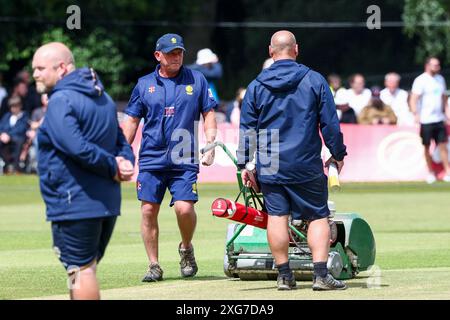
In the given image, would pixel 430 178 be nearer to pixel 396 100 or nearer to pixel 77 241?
pixel 396 100

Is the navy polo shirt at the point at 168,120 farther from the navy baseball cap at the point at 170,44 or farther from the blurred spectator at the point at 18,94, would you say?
the blurred spectator at the point at 18,94

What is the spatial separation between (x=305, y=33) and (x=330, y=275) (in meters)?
38.1

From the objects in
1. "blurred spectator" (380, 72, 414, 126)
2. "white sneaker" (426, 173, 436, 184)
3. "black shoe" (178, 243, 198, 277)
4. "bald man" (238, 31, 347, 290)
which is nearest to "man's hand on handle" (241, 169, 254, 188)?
"bald man" (238, 31, 347, 290)

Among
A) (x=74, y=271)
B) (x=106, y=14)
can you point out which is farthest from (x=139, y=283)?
(x=106, y=14)

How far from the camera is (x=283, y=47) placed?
10883 mm

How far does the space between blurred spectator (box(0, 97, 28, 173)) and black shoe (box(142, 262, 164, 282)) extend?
712 inches

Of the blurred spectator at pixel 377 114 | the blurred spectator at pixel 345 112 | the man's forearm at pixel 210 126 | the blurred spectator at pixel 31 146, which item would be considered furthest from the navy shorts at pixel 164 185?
the blurred spectator at pixel 31 146

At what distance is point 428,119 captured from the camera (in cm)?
2534

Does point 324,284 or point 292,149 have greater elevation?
point 292,149

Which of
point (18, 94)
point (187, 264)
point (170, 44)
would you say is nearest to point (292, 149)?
point (170, 44)

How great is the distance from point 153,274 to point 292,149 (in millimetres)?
1990

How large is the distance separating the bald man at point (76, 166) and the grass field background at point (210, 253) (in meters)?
1.98

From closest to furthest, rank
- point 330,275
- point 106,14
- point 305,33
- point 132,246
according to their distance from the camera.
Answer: point 330,275
point 132,246
point 106,14
point 305,33
